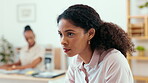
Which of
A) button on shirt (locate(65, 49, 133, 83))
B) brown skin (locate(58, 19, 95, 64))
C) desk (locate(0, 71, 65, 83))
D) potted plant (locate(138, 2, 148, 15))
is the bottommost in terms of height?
desk (locate(0, 71, 65, 83))

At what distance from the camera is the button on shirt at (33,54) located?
3109 mm

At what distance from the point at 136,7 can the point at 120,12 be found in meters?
0.29

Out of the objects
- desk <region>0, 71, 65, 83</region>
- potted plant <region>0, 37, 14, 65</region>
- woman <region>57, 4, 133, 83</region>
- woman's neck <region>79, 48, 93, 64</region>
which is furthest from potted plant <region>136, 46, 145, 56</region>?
potted plant <region>0, 37, 14, 65</region>

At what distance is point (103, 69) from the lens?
111 cm

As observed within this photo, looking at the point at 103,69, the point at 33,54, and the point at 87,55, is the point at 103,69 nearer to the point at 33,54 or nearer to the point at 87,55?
the point at 87,55

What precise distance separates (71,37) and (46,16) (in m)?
3.40

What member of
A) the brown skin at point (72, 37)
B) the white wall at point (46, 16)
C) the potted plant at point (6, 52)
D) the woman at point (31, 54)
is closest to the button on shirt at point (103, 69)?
the brown skin at point (72, 37)

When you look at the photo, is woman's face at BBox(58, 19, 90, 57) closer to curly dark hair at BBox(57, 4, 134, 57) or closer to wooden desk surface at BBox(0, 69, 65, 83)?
curly dark hair at BBox(57, 4, 134, 57)

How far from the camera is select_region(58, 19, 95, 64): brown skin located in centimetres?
106

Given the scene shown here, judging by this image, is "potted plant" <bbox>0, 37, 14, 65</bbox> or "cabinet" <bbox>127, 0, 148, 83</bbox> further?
"potted plant" <bbox>0, 37, 14, 65</bbox>

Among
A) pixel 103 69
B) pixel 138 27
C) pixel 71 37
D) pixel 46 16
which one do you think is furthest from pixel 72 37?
pixel 46 16

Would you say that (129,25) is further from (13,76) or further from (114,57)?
(114,57)

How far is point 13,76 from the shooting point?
103 inches

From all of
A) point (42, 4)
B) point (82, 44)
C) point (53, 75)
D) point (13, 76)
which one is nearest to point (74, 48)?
point (82, 44)
